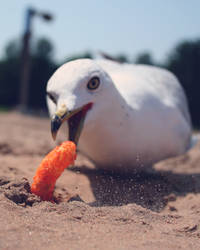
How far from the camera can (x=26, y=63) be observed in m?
12.4

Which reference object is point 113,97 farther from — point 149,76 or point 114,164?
point 149,76

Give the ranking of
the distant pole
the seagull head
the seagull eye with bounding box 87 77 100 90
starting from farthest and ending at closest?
the distant pole, the seagull eye with bounding box 87 77 100 90, the seagull head

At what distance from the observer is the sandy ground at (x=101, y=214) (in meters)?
1.84

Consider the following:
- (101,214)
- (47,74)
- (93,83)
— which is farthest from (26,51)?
(101,214)

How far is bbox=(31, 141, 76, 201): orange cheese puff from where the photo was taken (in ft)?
8.24

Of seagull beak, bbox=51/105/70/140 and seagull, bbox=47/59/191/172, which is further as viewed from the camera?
seagull, bbox=47/59/191/172

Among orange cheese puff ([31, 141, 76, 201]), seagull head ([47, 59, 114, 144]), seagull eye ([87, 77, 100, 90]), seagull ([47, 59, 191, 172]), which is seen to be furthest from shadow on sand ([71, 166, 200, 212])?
seagull eye ([87, 77, 100, 90])

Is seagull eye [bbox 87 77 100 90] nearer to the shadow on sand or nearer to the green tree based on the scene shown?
the shadow on sand

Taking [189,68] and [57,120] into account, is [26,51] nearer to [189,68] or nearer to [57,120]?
[189,68]

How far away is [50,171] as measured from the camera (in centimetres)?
255

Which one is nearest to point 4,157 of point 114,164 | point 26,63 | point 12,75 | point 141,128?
point 114,164

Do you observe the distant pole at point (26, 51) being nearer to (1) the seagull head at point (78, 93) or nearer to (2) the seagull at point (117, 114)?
(2) the seagull at point (117, 114)

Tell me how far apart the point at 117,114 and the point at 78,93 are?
542 millimetres

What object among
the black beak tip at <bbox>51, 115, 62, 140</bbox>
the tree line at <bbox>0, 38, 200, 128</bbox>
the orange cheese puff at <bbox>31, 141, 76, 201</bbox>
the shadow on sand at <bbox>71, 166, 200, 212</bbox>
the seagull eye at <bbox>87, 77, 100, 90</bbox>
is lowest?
the tree line at <bbox>0, 38, 200, 128</bbox>
